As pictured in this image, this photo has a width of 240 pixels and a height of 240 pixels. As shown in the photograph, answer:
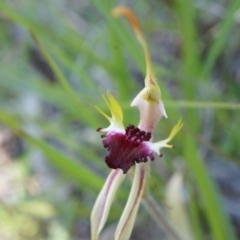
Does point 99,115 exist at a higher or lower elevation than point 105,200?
higher

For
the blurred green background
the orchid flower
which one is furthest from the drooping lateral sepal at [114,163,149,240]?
the blurred green background

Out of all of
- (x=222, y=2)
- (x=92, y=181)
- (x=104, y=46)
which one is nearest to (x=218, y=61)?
(x=222, y=2)

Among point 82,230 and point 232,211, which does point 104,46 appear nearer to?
point 82,230

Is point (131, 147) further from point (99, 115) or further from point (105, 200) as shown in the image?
point (99, 115)

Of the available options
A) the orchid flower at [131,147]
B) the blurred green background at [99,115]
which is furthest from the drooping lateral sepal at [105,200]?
the blurred green background at [99,115]

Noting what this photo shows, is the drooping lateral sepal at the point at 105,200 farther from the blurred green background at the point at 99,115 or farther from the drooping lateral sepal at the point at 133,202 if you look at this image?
the blurred green background at the point at 99,115

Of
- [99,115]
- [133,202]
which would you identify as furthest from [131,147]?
[99,115]
